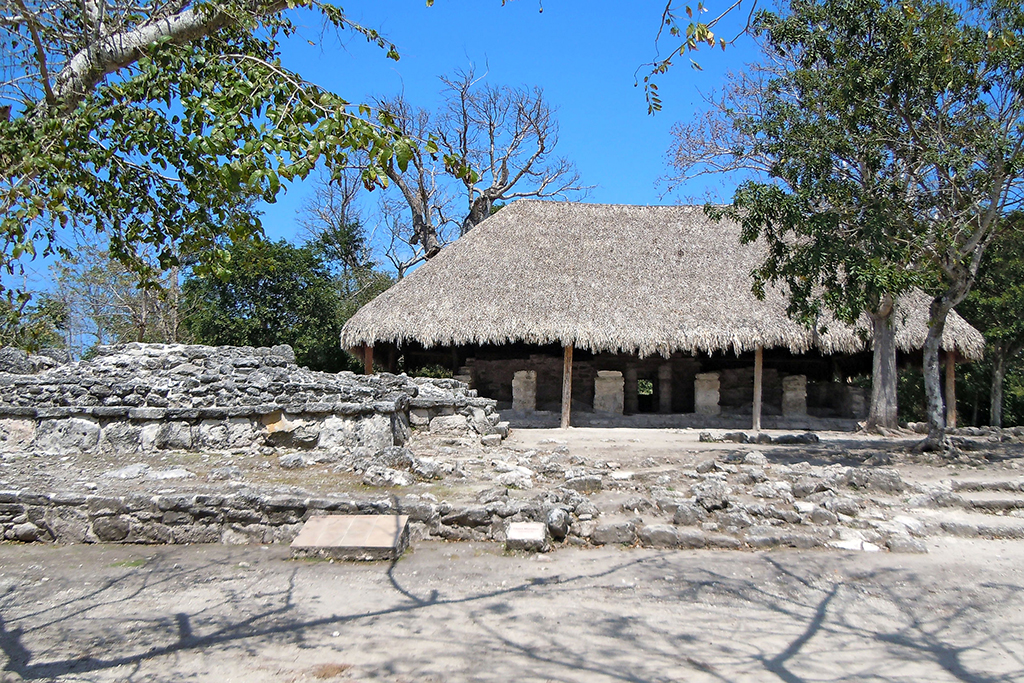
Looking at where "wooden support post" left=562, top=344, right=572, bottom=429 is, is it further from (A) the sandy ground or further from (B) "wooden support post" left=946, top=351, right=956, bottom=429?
(A) the sandy ground

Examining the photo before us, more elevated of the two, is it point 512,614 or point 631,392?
point 631,392

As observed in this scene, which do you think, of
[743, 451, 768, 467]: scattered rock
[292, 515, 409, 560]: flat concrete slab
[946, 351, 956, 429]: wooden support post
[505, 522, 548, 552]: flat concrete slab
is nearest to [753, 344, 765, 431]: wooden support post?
[946, 351, 956, 429]: wooden support post

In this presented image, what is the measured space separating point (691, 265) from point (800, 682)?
1298cm

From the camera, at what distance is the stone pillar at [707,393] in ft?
51.6

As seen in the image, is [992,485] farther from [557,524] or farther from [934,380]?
[557,524]

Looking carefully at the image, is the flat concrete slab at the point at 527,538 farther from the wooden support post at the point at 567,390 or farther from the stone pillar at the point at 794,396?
the stone pillar at the point at 794,396

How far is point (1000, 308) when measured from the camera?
57.8 ft

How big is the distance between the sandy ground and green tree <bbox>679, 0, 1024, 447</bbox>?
4647 mm

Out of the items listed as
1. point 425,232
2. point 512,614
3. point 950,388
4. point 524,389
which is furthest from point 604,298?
point 425,232

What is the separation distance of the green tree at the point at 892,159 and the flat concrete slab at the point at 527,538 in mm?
5400

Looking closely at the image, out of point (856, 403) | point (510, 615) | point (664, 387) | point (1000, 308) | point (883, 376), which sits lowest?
point (510, 615)

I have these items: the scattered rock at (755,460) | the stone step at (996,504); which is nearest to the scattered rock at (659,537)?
the stone step at (996,504)

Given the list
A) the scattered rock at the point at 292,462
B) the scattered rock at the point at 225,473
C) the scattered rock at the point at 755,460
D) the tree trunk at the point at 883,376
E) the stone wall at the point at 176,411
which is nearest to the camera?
the scattered rock at the point at 225,473

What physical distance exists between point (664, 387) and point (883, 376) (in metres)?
4.81
